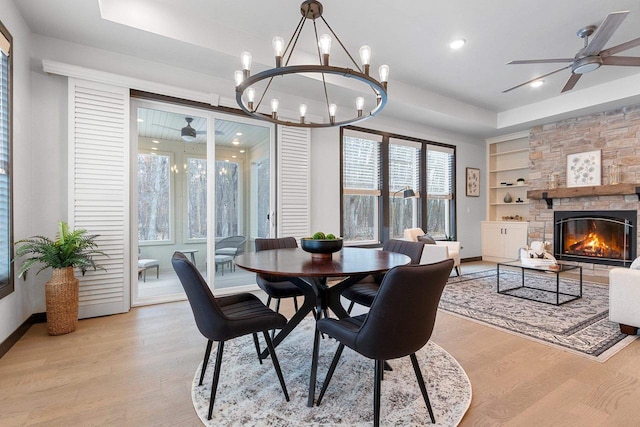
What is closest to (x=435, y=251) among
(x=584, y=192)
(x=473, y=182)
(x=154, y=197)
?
(x=584, y=192)

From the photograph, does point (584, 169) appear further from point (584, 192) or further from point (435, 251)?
point (435, 251)

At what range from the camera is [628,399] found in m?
1.80

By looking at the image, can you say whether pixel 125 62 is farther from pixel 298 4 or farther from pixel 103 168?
pixel 298 4

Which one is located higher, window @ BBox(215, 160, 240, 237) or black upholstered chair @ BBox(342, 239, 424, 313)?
window @ BBox(215, 160, 240, 237)

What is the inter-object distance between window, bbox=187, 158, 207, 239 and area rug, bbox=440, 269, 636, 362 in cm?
307

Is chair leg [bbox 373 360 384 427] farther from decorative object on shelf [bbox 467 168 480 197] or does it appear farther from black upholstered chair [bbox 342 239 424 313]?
decorative object on shelf [bbox 467 168 480 197]

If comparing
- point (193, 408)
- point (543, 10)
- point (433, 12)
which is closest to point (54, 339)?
point (193, 408)

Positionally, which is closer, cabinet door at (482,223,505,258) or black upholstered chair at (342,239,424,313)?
black upholstered chair at (342,239,424,313)

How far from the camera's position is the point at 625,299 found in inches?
105

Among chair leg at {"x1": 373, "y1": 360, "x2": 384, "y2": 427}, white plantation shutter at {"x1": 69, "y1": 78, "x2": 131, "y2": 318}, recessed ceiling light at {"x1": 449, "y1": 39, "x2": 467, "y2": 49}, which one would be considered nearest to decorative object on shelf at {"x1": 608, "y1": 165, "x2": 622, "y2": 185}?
recessed ceiling light at {"x1": 449, "y1": 39, "x2": 467, "y2": 49}

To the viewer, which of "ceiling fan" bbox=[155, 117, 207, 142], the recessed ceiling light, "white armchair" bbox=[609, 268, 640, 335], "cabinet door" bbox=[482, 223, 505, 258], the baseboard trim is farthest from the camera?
"cabinet door" bbox=[482, 223, 505, 258]

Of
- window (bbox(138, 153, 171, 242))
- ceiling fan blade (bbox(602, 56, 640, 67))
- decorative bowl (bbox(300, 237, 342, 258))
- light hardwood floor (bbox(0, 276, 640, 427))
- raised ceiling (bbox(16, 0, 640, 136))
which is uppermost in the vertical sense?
raised ceiling (bbox(16, 0, 640, 136))

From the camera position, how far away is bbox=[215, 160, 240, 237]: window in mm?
4035

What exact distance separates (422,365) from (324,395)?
78cm
